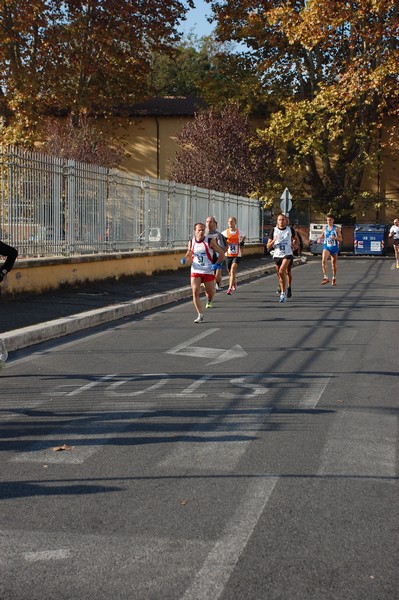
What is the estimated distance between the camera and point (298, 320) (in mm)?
14680

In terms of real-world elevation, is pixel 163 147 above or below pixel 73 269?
above

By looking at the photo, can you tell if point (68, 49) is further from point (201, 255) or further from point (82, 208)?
point (201, 255)

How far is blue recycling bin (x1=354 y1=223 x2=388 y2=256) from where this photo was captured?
50.4 metres

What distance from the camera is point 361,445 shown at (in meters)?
6.12

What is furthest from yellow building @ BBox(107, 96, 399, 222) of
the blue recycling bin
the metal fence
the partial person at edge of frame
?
the partial person at edge of frame

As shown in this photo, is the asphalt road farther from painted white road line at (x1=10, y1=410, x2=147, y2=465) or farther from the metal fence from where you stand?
the metal fence

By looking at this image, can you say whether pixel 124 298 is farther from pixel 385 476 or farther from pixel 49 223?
pixel 385 476

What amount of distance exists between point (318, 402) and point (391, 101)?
1835 inches

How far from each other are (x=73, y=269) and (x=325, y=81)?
34033mm

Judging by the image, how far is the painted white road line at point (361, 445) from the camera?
5508 mm

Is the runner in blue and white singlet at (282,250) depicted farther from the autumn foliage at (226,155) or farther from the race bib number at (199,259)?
the autumn foliage at (226,155)

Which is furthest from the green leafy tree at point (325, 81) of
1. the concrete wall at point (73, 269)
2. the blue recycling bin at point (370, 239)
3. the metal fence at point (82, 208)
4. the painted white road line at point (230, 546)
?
the painted white road line at point (230, 546)

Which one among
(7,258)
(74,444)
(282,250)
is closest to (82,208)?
(282,250)

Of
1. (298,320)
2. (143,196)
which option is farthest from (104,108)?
(298,320)
